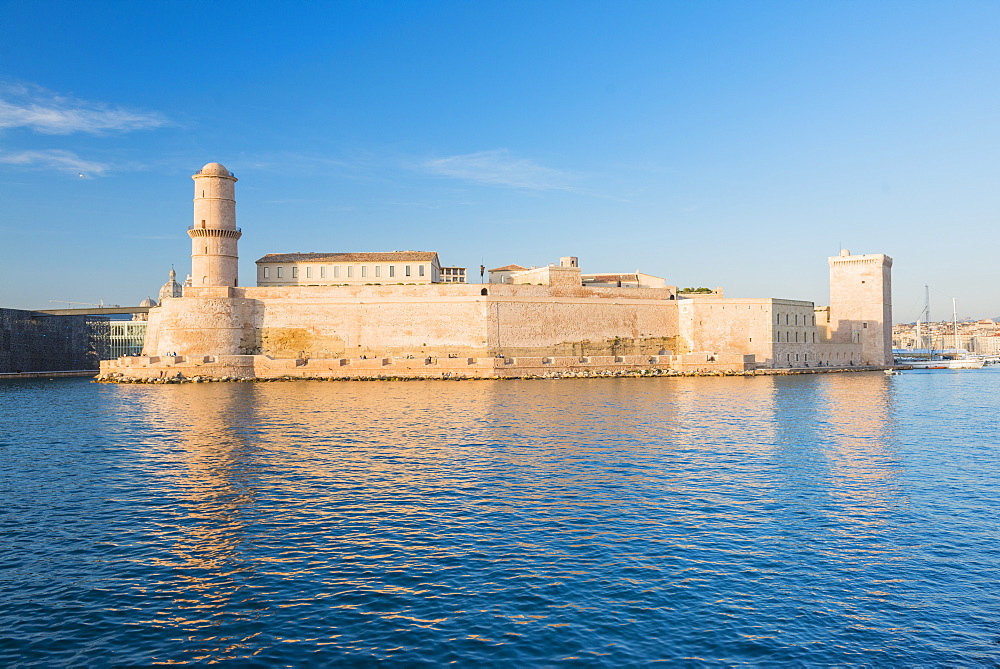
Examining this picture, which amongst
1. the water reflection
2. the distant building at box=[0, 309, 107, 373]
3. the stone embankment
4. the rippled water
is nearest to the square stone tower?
the stone embankment

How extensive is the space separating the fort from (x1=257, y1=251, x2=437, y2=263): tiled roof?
0.10m

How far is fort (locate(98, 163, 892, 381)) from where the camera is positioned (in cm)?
4016

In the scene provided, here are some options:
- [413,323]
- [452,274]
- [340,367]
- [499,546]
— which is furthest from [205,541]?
[452,274]

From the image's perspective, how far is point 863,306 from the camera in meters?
55.6

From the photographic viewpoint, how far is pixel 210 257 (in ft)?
134

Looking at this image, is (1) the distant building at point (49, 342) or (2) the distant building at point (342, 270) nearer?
(2) the distant building at point (342, 270)

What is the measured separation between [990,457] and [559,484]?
10388mm

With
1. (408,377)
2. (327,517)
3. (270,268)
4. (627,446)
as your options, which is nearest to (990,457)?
(627,446)

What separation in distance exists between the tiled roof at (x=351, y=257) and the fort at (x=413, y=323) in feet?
0.32

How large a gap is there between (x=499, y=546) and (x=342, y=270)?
3776 cm

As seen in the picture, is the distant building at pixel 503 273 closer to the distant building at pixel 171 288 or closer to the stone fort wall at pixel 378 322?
the stone fort wall at pixel 378 322

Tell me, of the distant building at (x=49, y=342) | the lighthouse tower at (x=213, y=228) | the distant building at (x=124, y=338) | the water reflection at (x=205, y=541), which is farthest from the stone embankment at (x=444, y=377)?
the water reflection at (x=205, y=541)

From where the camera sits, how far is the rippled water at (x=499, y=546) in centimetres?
658

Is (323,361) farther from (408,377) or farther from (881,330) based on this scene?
(881,330)
